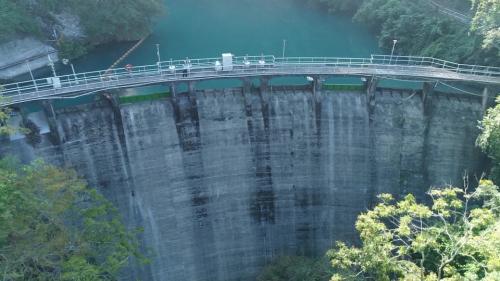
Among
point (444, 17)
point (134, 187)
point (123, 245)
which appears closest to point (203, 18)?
point (444, 17)

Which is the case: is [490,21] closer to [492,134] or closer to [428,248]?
[492,134]

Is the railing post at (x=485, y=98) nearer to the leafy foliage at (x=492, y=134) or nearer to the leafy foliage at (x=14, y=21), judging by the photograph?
the leafy foliage at (x=492, y=134)

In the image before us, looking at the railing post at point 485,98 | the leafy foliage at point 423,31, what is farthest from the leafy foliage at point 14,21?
the railing post at point 485,98

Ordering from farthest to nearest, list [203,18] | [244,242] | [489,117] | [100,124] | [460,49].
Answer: [203,18] → [460,49] → [244,242] → [100,124] → [489,117]

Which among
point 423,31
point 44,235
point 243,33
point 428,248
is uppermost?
point 243,33

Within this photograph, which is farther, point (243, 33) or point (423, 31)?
point (243, 33)

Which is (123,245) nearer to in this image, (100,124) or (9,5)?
(100,124)

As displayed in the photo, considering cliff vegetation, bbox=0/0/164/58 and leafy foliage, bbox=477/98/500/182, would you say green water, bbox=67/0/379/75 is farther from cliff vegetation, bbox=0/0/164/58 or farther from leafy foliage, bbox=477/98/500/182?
leafy foliage, bbox=477/98/500/182

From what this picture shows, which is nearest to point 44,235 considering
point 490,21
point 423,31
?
point 490,21
